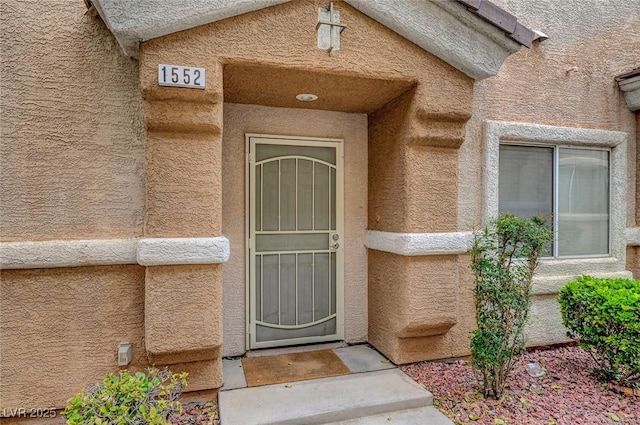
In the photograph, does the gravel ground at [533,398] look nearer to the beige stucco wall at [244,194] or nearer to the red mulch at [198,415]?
the beige stucco wall at [244,194]

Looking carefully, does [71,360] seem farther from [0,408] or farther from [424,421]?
[424,421]

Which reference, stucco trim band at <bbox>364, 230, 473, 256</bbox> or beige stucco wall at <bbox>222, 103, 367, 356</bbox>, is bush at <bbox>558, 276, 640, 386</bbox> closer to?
stucco trim band at <bbox>364, 230, 473, 256</bbox>

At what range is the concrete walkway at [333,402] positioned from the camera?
3.48 m

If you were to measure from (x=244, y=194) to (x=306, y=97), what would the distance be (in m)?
1.49

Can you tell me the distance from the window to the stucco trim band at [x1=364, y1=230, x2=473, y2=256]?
1186 mm

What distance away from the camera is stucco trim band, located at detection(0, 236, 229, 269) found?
11.4ft

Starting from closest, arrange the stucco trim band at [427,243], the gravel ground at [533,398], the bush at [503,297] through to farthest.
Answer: the gravel ground at [533,398]
the bush at [503,297]
the stucco trim band at [427,243]

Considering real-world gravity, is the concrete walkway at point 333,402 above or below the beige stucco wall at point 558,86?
below

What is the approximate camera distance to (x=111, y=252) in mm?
3670

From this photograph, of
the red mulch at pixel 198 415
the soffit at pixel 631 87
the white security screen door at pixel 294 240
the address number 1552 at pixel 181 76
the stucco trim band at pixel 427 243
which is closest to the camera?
the address number 1552 at pixel 181 76

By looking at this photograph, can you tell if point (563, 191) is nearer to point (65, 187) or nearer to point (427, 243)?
point (427, 243)

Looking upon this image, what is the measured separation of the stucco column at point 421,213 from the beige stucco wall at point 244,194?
56 cm

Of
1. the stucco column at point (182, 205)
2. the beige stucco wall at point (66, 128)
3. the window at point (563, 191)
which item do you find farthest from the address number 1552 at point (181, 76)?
the window at point (563, 191)

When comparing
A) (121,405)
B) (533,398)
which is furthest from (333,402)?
(533,398)
